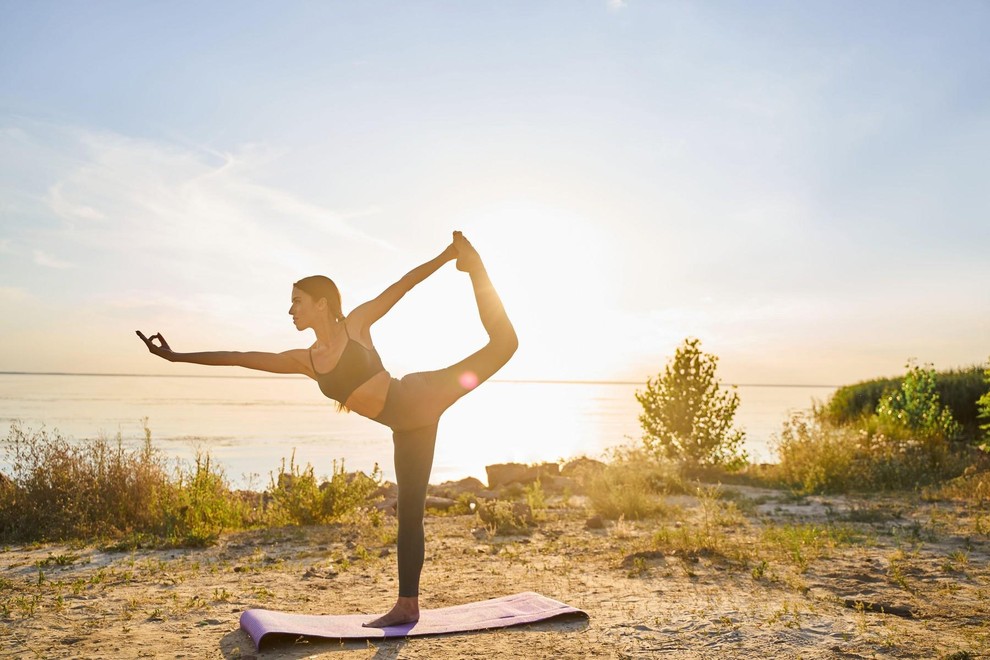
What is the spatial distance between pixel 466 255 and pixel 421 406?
111 cm

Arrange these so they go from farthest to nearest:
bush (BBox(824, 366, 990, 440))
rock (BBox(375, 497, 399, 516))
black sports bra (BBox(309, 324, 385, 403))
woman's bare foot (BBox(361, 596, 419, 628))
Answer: bush (BBox(824, 366, 990, 440)), rock (BBox(375, 497, 399, 516)), woman's bare foot (BBox(361, 596, 419, 628)), black sports bra (BBox(309, 324, 385, 403))

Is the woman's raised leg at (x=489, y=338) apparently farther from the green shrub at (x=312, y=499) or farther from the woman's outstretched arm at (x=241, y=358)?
the green shrub at (x=312, y=499)

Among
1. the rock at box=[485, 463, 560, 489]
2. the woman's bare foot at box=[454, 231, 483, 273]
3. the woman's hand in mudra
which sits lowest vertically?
the rock at box=[485, 463, 560, 489]

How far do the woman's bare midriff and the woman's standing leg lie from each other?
0.31 metres

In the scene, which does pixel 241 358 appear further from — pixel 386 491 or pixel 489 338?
pixel 386 491

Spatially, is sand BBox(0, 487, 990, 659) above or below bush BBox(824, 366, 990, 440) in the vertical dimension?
A: below

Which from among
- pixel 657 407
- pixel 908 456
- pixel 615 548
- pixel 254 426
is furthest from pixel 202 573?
pixel 254 426

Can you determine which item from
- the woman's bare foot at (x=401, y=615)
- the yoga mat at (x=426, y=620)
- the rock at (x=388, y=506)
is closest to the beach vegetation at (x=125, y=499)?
the rock at (x=388, y=506)

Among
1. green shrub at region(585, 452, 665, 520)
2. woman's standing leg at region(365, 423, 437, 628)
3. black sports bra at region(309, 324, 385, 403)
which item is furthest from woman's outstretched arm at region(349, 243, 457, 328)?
green shrub at region(585, 452, 665, 520)

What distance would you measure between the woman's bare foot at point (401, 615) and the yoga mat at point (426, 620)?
0.05m

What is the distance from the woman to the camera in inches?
198

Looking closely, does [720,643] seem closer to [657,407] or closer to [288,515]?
[288,515]

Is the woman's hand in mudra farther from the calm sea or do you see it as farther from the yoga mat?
the calm sea

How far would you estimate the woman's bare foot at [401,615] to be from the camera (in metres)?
5.36
